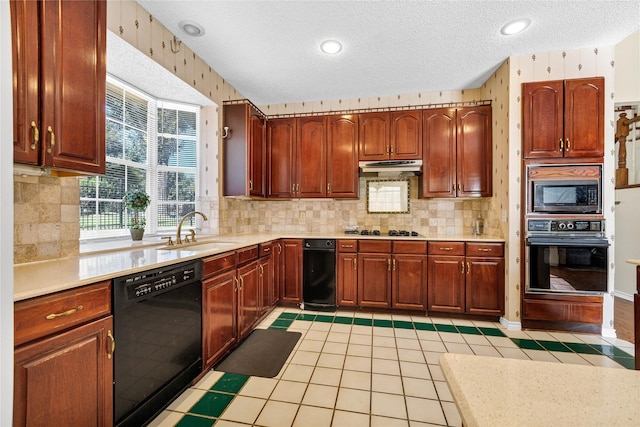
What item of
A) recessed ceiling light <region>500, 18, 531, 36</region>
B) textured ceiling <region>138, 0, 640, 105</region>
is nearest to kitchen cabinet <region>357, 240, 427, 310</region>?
textured ceiling <region>138, 0, 640, 105</region>

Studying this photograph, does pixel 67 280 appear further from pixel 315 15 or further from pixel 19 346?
pixel 315 15

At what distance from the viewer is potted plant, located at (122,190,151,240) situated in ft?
7.75

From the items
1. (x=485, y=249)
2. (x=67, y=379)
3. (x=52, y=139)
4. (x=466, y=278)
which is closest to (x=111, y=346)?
(x=67, y=379)

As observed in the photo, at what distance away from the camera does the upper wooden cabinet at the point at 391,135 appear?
135 inches

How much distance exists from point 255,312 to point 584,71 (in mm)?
4033

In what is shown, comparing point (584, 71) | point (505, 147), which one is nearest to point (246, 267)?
point (505, 147)

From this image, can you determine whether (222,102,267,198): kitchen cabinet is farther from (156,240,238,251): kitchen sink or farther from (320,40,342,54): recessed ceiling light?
(320,40,342,54): recessed ceiling light

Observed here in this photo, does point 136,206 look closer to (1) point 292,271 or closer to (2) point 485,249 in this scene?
(1) point 292,271

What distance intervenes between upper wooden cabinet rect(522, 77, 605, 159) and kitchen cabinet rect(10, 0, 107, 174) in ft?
11.6

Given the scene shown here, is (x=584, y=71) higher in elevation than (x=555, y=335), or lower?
higher

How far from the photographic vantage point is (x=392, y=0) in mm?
2057

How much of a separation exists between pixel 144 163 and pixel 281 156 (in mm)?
1622

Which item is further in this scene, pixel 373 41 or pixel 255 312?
pixel 255 312

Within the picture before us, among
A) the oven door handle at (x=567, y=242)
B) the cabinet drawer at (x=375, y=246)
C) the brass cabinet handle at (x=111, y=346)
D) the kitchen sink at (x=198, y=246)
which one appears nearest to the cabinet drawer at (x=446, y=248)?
the cabinet drawer at (x=375, y=246)
